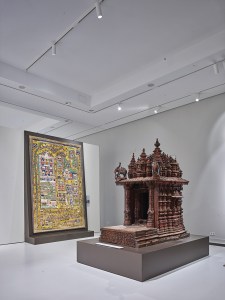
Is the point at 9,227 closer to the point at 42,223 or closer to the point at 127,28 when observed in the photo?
the point at 42,223

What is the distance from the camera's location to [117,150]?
884cm

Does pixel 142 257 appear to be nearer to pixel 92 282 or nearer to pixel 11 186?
pixel 92 282

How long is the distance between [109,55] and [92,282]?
3.87 m

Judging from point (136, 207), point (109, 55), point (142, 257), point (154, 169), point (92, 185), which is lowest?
point (142, 257)

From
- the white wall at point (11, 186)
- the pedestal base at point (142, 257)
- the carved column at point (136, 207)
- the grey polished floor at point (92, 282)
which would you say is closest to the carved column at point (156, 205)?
the pedestal base at point (142, 257)

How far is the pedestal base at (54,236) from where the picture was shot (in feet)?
20.1

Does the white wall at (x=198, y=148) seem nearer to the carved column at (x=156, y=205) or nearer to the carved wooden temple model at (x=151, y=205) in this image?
the carved wooden temple model at (x=151, y=205)

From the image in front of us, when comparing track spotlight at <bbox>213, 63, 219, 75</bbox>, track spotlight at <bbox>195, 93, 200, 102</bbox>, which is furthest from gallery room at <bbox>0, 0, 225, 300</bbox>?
track spotlight at <bbox>195, 93, 200, 102</bbox>

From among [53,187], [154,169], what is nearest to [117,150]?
[53,187]

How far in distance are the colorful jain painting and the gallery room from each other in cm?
3

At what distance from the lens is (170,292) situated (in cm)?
307

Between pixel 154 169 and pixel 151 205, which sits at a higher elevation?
pixel 154 169

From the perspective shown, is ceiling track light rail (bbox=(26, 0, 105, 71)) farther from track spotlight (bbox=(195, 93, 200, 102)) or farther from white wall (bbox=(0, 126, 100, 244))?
track spotlight (bbox=(195, 93, 200, 102))

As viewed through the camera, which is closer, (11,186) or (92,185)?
(11,186)
